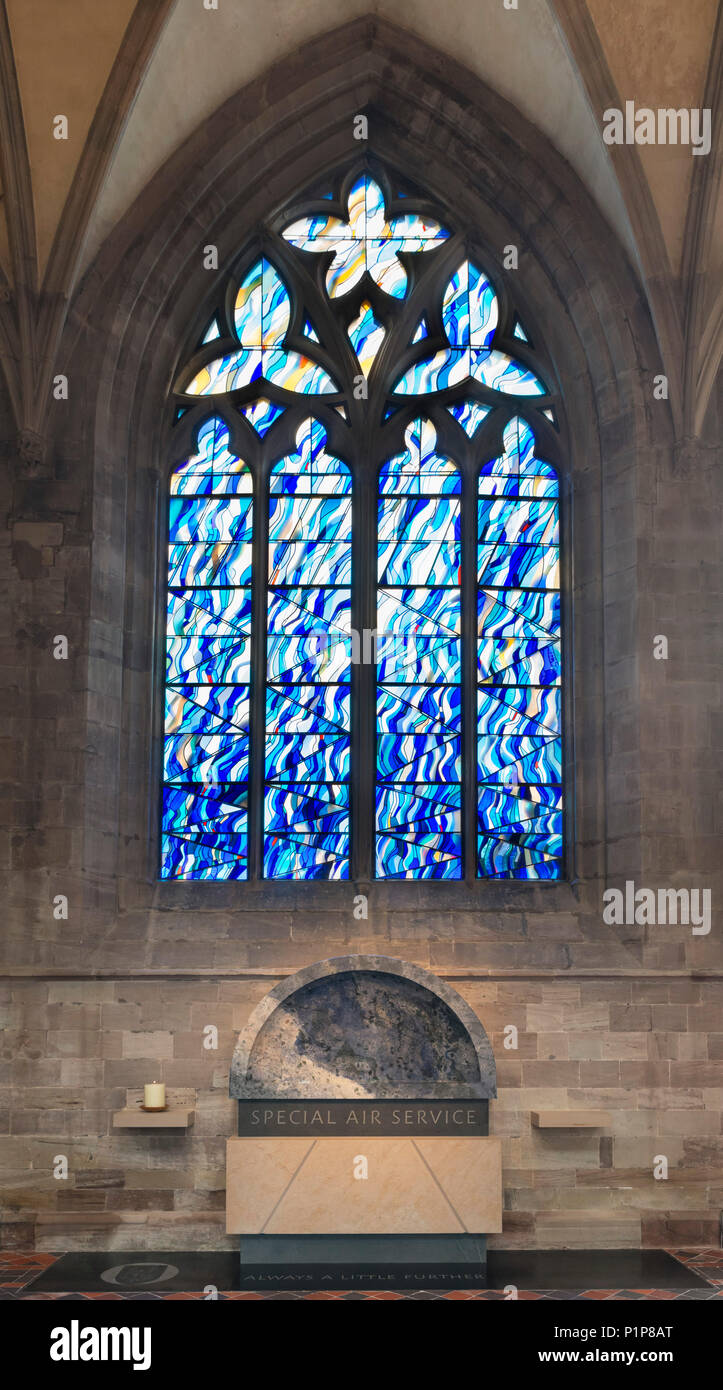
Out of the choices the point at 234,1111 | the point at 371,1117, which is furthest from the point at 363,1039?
the point at 234,1111

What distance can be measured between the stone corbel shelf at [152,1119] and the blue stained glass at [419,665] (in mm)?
2058

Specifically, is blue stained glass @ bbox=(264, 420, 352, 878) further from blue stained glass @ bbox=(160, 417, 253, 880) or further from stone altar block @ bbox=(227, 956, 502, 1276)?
stone altar block @ bbox=(227, 956, 502, 1276)

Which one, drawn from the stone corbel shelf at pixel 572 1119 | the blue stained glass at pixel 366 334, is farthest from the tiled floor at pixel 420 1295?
the blue stained glass at pixel 366 334

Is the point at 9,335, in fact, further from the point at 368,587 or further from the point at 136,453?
the point at 368,587

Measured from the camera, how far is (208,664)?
957cm

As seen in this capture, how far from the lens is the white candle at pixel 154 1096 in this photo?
27.1 feet

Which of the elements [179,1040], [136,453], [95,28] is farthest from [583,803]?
[95,28]

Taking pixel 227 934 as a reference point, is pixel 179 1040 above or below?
below

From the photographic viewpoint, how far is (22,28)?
8.66 meters

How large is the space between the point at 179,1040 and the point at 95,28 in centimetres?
630

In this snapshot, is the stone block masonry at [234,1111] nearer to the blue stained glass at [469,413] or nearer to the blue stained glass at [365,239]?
the blue stained glass at [469,413]

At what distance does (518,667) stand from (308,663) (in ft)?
4.71

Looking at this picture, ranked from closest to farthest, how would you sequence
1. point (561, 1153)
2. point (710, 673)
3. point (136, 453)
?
point (561, 1153)
point (710, 673)
point (136, 453)

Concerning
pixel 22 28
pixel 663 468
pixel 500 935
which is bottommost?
pixel 500 935
